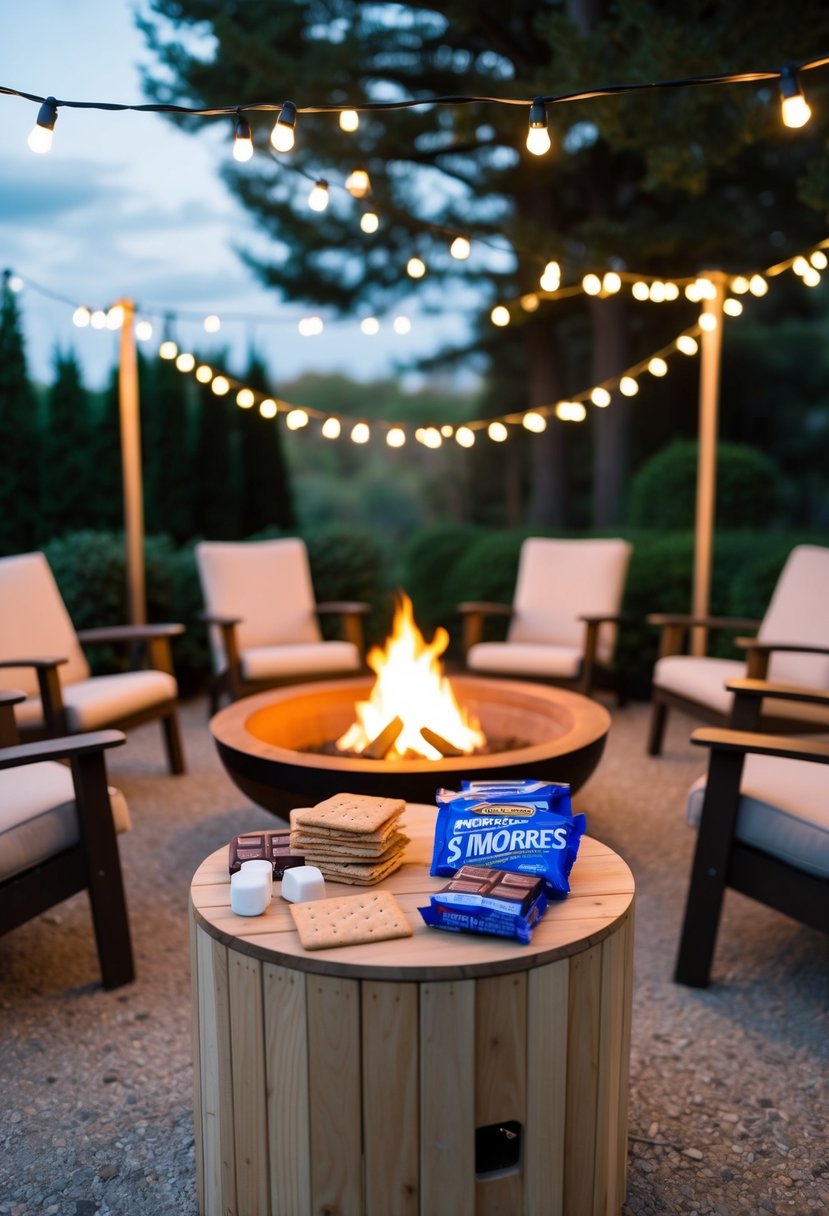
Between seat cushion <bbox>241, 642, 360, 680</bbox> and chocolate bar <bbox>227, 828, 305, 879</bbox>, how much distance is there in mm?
2558

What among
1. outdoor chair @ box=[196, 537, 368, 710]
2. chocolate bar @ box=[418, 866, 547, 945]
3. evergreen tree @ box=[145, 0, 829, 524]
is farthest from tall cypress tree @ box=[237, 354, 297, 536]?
chocolate bar @ box=[418, 866, 547, 945]

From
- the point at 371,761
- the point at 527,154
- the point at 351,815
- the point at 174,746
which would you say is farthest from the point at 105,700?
the point at 527,154

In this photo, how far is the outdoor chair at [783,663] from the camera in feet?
11.2

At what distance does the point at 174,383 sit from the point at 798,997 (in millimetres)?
5765

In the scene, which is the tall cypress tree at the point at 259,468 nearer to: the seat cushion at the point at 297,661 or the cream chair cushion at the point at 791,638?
the seat cushion at the point at 297,661

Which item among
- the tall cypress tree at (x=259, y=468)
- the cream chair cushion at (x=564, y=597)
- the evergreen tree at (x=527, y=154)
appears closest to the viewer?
the cream chair cushion at (x=564, y=597)

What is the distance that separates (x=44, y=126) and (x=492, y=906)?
193 centimetres

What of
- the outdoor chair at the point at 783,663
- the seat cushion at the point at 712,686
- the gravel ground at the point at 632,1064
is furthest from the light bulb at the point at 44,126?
the outdoor chair at the point at 783,663

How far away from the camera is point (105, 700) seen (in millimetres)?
3473

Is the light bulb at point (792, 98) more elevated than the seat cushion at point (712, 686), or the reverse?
the light bulb at point (792, 98)

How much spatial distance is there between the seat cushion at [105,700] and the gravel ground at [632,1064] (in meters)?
0.48

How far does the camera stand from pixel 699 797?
96.2 inches

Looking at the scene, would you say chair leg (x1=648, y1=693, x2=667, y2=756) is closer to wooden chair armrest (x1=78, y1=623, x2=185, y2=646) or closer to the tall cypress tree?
wooden chair armrest (x1=78, y1=623, x2=185, y2=646)

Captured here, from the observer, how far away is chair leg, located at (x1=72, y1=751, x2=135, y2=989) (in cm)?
232
